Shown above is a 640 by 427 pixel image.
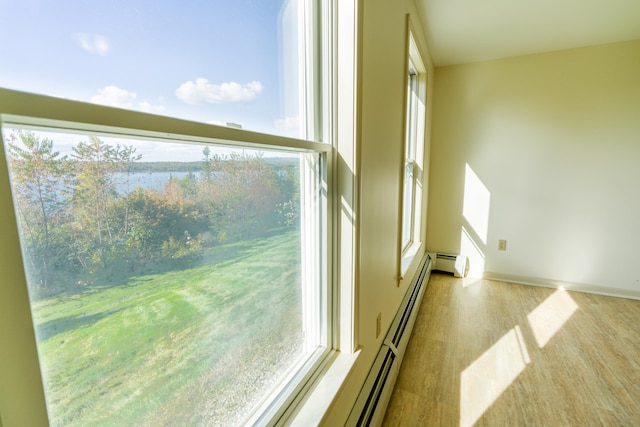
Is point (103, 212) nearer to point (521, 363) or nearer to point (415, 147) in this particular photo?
point (521, 363)

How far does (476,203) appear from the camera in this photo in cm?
344

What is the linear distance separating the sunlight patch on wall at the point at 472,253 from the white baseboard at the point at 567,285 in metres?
0.09

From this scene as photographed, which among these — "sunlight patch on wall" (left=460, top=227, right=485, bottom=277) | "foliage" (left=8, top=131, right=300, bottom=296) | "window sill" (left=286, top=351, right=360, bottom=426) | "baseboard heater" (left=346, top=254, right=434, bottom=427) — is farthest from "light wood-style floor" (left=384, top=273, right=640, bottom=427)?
"foliage" (left=8, top=131, right=300, bottom=296)

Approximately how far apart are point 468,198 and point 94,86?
3.66 metres

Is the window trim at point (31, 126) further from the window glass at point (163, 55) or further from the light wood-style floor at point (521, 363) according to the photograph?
the light wood-style floor at point (521, 363)

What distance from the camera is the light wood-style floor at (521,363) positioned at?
1.57m

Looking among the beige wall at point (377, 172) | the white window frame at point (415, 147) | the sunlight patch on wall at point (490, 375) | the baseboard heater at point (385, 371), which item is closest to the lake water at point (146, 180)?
the beige wall at point (377, 172)

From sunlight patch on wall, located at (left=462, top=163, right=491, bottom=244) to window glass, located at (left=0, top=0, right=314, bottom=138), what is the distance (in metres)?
3.09

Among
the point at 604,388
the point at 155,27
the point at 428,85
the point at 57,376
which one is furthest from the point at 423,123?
the point at 57,376

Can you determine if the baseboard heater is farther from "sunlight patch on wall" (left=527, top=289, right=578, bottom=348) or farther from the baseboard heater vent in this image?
the baseboard heater vent

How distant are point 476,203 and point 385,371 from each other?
8.38 feet

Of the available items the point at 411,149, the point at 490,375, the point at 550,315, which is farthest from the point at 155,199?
the point at 550,315

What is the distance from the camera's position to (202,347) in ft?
2.19

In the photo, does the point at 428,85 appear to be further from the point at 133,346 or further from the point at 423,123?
the point at 133,346
